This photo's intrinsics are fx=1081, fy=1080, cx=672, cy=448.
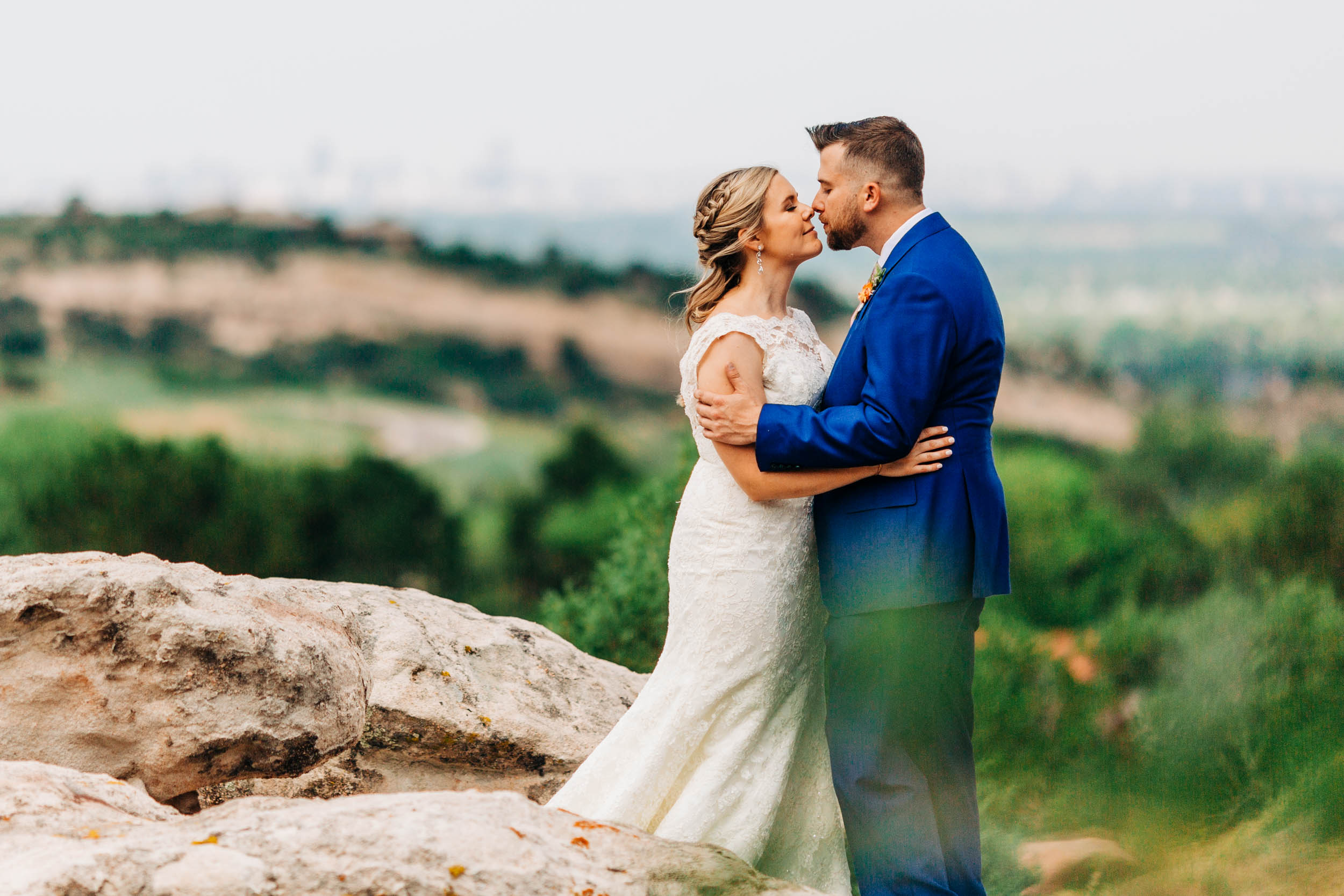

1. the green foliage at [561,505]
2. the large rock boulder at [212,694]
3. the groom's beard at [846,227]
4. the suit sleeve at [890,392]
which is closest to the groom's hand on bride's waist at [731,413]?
the suit sleeve at [890,392]

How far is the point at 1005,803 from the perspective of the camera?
5.88m

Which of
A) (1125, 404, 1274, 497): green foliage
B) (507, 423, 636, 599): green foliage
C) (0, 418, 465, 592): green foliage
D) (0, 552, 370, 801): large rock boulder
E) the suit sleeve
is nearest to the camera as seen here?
the suit sleeve

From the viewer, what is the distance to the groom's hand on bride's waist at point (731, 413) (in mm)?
2994

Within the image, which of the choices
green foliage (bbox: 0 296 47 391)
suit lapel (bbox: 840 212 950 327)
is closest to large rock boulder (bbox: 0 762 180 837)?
suit lapel (bbox: 840 212 950 327)

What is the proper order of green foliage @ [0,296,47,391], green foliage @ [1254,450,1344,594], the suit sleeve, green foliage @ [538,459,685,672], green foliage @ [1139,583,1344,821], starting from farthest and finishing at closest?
green foliage @ [0,296,47,391], green foliage @ [1254,450,1344,594], green foliage @ [538,459,685,672], green foliage @ [1139,583,1344,821], the suit sleeve

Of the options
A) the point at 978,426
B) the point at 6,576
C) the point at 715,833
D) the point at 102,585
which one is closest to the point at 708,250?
the point at 978,426

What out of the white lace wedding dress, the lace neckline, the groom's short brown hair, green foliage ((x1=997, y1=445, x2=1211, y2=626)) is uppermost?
the groom's short brown hair

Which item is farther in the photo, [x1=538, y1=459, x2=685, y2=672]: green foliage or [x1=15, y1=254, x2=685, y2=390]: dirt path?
[x1=15, y1=254, x2=685, y2=390]: dirt path

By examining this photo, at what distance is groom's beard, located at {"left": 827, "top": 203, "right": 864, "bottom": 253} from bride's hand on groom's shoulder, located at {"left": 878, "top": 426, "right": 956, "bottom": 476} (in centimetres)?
62

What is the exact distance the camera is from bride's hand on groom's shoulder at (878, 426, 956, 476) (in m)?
2.90

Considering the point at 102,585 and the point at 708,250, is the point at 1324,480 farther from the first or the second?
the point at 102,585

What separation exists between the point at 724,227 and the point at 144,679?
2.16 m

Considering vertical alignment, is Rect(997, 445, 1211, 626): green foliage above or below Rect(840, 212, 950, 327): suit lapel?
below

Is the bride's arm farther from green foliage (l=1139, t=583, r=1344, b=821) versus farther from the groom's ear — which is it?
green foliage (l=1139, t=583, r=1344, b=821)
